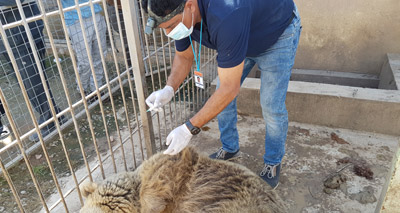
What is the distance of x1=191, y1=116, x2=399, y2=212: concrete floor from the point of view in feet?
9.45

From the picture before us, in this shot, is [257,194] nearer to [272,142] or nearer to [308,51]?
[272,142]

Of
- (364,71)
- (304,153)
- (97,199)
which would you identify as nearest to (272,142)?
(304,153)

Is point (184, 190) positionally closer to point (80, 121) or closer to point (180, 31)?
point (180, 31)

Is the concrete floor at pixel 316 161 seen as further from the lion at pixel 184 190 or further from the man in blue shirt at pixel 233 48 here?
the lion at pixel 184 190

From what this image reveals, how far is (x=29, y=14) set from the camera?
388cm

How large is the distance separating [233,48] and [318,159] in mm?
2176

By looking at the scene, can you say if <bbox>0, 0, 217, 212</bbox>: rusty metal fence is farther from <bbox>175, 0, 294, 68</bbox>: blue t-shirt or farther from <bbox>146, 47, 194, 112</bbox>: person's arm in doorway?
<bbox>175, 0, 294, 68</bbox>: blue t-shirt

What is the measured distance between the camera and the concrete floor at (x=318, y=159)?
288cm

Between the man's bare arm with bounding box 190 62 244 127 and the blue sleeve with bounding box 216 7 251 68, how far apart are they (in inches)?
3.2

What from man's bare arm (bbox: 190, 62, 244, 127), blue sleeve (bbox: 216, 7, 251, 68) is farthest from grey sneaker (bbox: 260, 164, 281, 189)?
blue sleeve (bbox: 216, 7, 251, 68)

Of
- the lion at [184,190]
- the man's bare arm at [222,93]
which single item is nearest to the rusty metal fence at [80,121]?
the lion at [184,190]

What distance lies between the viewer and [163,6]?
6.21 ft

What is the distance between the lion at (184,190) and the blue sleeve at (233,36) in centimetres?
87

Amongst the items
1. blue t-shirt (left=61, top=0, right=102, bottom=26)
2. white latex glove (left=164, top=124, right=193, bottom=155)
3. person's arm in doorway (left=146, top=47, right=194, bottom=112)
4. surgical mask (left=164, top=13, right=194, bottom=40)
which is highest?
surgical mask (left=164, top=13, right=194, bottom=40)
